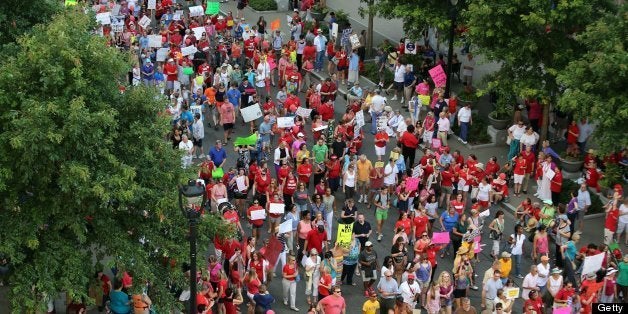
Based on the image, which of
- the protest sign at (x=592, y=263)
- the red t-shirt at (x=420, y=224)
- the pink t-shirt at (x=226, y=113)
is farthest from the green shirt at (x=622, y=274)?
the pink t-shirt at (x=226, y=113)

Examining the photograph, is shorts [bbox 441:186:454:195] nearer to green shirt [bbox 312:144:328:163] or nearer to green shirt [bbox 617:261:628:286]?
green shirt [bbox 312:144:328:163]

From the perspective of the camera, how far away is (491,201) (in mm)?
27906

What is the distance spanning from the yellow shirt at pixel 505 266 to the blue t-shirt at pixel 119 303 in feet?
24.5

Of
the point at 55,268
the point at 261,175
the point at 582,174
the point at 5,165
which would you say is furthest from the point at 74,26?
the point at 582,174

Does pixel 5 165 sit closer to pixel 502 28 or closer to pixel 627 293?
pixel 627 293

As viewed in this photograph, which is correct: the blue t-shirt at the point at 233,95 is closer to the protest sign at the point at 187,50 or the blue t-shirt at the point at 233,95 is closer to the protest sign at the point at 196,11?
the protest sign at the point at 187,50

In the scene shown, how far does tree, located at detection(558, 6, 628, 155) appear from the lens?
25.4 m

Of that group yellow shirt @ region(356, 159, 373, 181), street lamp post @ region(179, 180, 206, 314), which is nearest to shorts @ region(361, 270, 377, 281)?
yellow shirt @ region(356, 159, 373, 181)

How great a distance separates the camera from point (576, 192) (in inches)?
1099

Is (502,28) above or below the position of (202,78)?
above

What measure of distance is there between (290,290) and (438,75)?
38.0 feet

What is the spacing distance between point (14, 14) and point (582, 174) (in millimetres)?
14632

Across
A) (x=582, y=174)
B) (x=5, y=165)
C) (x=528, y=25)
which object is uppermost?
(x=5, y=165)

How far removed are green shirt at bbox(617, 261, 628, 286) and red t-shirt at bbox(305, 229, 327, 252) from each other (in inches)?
240
